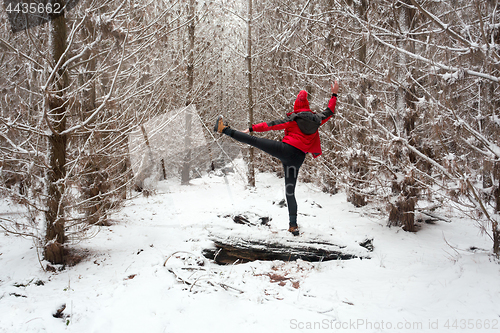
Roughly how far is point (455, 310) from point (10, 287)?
5.01 metres

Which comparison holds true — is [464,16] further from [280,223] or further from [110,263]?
[110,263]

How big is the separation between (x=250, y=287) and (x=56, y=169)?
3181 millimetres

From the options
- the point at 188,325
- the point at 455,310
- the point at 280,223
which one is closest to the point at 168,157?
the point at 280,223

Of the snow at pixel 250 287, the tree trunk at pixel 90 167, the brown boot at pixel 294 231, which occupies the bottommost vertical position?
the snow at pixel 250 287

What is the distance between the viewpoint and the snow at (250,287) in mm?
2633

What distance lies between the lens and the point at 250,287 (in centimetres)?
337

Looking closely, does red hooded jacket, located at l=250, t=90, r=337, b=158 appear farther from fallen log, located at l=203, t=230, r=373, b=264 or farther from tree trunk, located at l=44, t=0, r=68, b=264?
tree trunk, located at l=44, t=0, r=68, b=264

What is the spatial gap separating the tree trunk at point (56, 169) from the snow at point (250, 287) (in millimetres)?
357

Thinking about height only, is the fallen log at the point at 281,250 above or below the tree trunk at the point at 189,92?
below

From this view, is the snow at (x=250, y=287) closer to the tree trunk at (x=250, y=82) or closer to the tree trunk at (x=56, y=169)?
the tree trunk at (x=56, y=169)

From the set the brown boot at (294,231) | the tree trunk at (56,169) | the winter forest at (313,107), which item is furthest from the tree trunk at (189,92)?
the brown boot at (294,231)

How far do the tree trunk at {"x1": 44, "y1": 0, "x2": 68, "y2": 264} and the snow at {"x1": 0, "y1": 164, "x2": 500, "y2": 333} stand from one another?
0.36m

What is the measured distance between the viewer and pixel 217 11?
12898 mm

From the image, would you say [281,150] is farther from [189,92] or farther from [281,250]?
[189,92]
